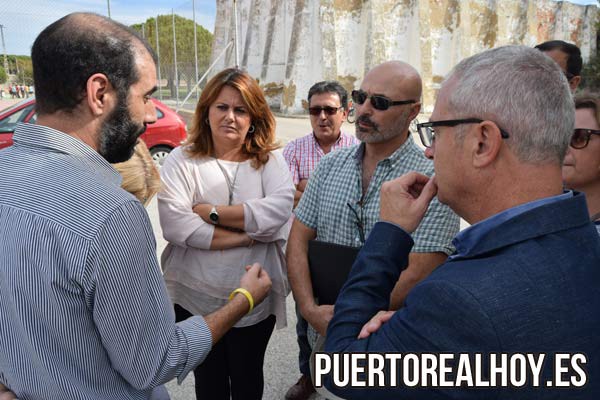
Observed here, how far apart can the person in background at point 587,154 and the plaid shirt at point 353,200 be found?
2.06 feet

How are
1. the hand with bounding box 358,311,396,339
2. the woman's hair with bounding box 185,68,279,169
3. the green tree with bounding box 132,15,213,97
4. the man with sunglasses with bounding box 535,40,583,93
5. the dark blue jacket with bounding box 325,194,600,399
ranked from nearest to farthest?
the dark blue jacket with bounding box 325,194,600,399 → the hand with bounding box 358,311,396,339 → the woman's hair with bounding box 185,68,279,169 → the man with sunglasses with bounding box 535,40,583,93 → the green tree with bounding box 132,15,213,97

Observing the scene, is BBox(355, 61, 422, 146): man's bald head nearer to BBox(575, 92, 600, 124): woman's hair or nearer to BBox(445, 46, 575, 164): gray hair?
BBox(575, 92, 600, 124): woman's hair

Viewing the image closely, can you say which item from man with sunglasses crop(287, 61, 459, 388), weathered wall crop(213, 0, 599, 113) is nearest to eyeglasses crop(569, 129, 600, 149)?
man with sunglasses crop(287, 61, 459, 388)

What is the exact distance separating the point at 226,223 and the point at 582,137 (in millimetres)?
1711

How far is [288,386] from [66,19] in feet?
8.37

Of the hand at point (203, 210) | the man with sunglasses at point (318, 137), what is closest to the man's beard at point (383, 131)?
the hand at point (203, 210)

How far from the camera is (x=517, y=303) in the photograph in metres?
0.93

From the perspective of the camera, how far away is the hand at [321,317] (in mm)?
2021

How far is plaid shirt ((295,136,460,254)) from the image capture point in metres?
1.91

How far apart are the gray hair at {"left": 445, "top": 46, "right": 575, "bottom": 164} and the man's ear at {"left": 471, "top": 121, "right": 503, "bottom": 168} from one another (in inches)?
0.8

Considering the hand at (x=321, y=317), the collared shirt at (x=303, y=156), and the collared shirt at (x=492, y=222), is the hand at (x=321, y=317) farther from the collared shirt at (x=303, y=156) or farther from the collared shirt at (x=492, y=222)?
the collared shirt at (x=303, y=156)

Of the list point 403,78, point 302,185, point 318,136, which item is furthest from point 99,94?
point 318,136

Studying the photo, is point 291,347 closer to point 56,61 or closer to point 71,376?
point 71,376

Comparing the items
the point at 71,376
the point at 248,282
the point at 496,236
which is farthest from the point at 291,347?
the point at 496,236
